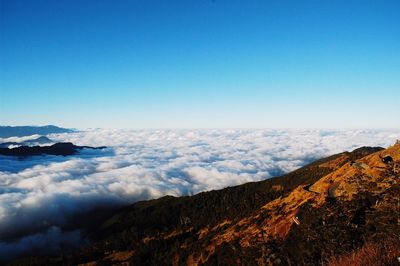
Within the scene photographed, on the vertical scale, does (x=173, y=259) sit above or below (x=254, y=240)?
below

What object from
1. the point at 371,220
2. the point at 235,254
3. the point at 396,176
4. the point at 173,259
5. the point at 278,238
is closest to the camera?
the point at 371,220

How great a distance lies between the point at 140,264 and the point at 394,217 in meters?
158

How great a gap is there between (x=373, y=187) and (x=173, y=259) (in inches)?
4258

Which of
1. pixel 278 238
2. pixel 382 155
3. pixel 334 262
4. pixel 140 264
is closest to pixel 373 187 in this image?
pixel 278 238

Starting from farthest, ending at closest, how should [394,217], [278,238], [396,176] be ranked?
1. [278,238]
2. [396,176]
3. [394,217]

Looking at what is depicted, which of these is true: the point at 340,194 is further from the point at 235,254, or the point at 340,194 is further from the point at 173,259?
the point at 173,259

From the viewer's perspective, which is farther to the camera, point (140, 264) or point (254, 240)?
point (140, 264)

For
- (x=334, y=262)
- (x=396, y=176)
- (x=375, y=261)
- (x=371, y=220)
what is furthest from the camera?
(x=396, y=176)

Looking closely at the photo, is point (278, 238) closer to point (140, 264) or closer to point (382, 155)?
point (382, 155)

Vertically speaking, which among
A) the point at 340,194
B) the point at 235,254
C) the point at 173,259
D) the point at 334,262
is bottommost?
the point at 173,259

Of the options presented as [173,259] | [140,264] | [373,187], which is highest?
[373,187]

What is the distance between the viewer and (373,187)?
7481 centimetres

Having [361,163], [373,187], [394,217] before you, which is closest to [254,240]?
[373,187]

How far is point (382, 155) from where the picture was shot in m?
109
